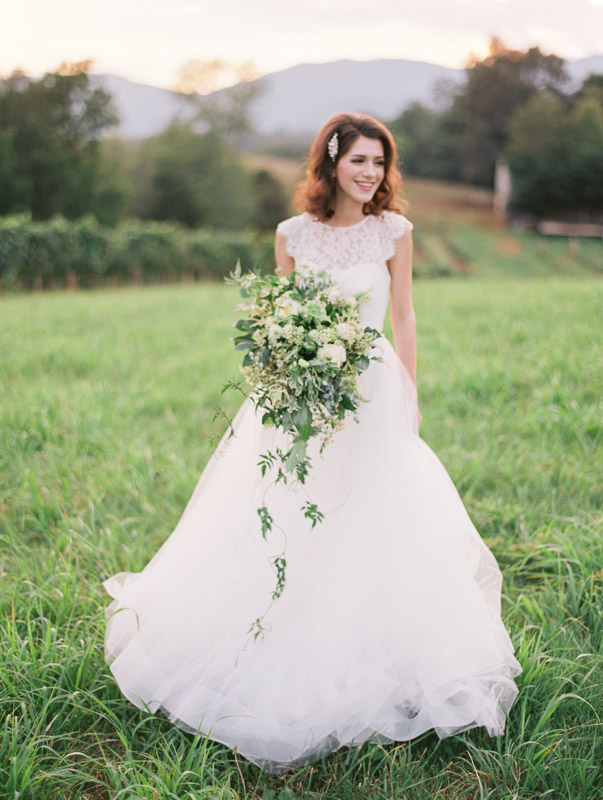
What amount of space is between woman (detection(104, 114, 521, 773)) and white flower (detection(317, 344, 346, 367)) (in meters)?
0.54

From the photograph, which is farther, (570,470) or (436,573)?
(570,470)

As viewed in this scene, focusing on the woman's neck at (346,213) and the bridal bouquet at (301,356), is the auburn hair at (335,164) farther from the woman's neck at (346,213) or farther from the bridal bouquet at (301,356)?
the bridal bouquet at (301,356)

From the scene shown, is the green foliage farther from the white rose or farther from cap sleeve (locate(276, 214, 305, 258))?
the white rose

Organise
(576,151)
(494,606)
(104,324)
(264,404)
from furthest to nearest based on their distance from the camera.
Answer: (576,151) < (104,324) < (494,606) < (264,404)

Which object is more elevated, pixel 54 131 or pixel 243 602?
pixel 54 131

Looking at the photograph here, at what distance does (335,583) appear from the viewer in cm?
246

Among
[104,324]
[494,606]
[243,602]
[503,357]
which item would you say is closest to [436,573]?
[494,606]

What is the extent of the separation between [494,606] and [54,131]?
44795 mm

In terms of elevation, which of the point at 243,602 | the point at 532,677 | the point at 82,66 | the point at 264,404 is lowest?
the point at 532,677

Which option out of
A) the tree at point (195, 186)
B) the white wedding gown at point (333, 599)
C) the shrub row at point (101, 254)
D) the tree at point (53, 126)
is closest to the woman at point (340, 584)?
the white wedding gown at point (333, 599)

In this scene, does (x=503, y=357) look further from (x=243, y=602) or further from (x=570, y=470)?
(x=243, y=602)

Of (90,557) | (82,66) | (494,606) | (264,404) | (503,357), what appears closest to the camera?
(264,404)

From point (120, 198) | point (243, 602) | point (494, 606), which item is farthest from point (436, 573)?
point (120, 198)

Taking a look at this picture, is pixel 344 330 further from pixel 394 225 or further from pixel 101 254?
pixel 101 254
